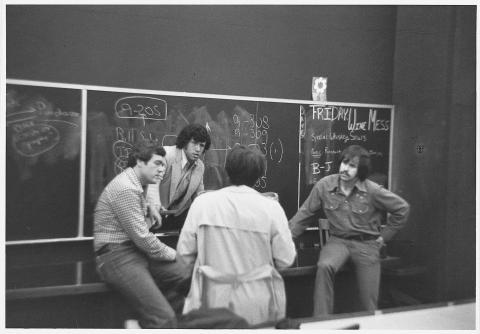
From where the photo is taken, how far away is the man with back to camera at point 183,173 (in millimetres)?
3193

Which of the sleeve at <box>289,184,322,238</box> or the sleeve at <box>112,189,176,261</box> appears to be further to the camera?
the sleeve at <box>289,184,322,238</box>

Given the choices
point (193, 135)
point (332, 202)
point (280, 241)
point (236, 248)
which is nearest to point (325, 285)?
point (332, 202)

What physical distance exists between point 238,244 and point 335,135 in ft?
5.21

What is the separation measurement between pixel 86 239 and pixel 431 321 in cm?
221

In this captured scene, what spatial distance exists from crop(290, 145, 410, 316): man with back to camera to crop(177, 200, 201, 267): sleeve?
0.96m

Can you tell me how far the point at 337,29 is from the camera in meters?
3.37

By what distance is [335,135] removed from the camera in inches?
141

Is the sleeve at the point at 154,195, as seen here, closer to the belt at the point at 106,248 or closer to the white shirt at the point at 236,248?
the belt at the point at 106,248

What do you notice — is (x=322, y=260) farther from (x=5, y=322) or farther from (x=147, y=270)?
(x=5, y=322)

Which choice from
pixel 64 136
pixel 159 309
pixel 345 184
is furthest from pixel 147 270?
pixel 345 184

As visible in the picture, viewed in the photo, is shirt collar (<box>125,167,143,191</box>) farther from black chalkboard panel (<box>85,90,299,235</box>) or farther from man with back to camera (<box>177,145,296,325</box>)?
black chalkboard panel (<box>85,90,299,235</box>)

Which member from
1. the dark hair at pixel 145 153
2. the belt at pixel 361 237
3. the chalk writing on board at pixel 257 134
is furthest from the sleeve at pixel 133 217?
the belt at pixel 361 237

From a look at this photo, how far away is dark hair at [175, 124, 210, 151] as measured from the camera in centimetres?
318

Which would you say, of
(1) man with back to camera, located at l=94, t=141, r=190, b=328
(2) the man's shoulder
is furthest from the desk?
(2) the man's shoulder
